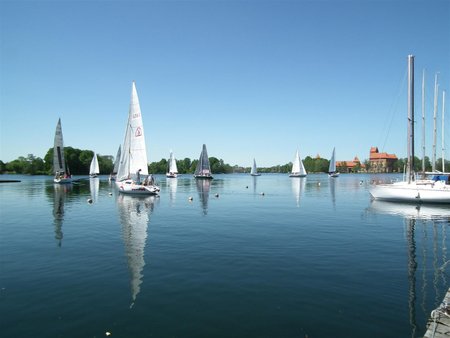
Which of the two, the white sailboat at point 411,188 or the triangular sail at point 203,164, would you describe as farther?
the triangular sail at point 203,164

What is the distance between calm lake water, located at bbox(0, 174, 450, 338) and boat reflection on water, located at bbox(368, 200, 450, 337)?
0.07 m

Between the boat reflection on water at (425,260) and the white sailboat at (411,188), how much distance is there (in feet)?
30.6

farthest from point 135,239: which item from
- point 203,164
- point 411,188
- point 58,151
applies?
point 203,164

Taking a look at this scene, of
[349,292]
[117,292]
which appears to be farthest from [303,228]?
[117,292]

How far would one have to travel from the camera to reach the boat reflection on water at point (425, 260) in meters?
11.6

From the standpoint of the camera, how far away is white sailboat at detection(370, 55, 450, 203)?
41.8 metres

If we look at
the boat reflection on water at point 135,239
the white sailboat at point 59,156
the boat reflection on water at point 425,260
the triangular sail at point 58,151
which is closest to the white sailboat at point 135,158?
the boat reflection on water at point 135,239

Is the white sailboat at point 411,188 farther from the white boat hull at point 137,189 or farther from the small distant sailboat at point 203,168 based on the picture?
the small distant sailboat at point 203,168

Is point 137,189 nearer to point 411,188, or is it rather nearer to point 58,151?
point 411,188

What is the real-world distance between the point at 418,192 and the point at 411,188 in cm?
100

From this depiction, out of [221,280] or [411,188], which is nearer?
[221,280]

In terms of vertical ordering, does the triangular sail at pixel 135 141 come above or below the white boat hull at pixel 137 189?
above

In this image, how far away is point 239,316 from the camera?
10305 mm

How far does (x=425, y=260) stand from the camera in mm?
16984
